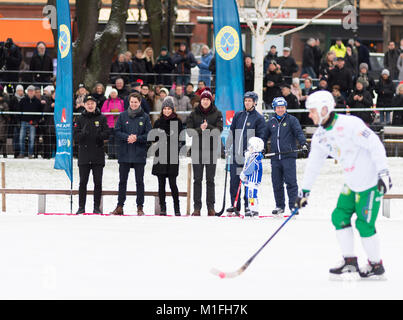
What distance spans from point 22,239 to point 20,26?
21.4 metres

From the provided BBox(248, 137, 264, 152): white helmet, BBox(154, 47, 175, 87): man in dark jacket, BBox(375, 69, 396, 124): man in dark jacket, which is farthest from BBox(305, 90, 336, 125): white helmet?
BBox(154, 47, 175, 87): man in dark jacket

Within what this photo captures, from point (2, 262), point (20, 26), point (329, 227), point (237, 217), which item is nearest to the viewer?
point (2, 262)

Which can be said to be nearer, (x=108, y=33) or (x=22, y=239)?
(x=22, y=239)

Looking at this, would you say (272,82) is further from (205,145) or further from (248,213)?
(248,213)

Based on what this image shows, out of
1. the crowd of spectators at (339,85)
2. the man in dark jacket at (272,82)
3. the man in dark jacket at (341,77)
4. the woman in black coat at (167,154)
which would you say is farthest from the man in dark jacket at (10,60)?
the woman in black coat at (167,154)

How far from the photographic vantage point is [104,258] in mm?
9039

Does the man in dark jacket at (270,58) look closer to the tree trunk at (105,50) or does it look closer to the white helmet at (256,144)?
the tree trunk at (105,50)

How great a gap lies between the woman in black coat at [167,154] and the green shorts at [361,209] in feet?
16.1

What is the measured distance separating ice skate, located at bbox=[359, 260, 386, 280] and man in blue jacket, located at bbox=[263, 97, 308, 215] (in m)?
4.74

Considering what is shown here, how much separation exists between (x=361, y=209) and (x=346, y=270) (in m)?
0.61

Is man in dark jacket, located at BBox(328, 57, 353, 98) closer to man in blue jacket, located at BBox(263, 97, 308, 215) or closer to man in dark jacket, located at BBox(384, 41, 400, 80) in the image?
man in dark jacket, located at BBox(384, 41, 400, 80)

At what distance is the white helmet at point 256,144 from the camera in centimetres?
1248

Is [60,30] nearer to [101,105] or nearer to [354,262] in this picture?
[101,105]
